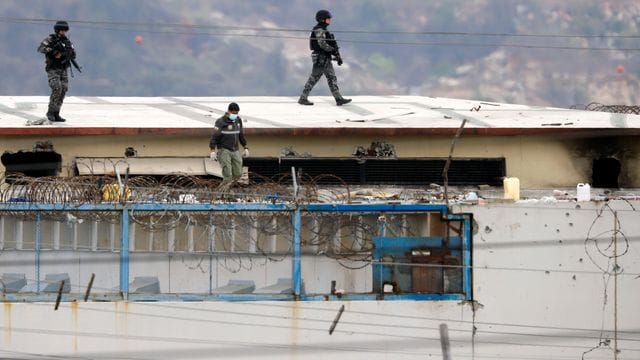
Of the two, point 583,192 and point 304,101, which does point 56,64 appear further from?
point 583,192

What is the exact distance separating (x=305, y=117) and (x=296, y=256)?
20.1 feet

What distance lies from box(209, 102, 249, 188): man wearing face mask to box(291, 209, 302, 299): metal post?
2.05 meters

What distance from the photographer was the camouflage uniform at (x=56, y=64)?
21.8 m

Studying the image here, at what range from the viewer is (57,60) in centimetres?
2203

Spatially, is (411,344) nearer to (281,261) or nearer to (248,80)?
(281,261)

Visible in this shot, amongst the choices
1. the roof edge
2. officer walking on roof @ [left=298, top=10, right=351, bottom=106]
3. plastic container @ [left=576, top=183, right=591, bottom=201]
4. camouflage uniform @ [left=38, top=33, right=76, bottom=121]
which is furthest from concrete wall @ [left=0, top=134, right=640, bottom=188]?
plastic container @ [left=576, top=183, right=591, bottom=201]

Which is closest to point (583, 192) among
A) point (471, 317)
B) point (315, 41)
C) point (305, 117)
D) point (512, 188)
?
point (512, 188)

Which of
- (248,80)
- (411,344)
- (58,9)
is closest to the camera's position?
(411,344)

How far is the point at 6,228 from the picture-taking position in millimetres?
18812

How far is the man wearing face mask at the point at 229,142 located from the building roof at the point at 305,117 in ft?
6.99

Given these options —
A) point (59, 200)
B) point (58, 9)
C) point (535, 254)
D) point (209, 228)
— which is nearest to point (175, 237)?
point (209, 228)

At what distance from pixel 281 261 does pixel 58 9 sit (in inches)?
4438

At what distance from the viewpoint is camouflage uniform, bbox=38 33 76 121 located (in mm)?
21797

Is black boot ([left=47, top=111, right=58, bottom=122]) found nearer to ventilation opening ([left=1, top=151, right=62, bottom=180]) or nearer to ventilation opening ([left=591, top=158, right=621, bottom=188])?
ventilation opening ([left=1, top=151, right=62, bottom=180])
